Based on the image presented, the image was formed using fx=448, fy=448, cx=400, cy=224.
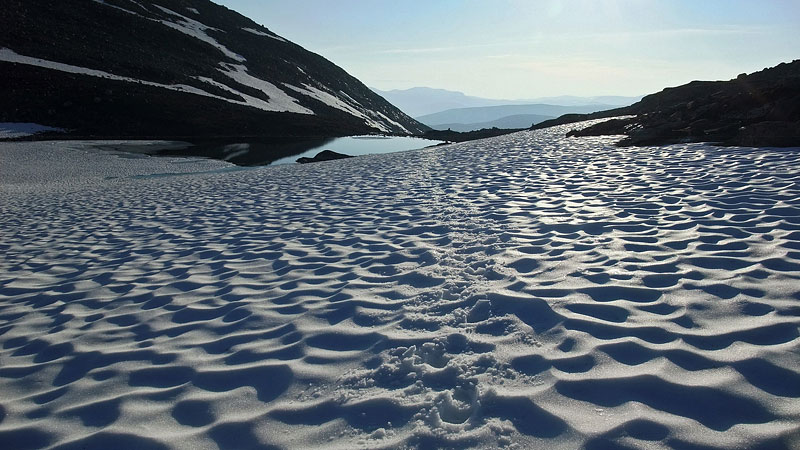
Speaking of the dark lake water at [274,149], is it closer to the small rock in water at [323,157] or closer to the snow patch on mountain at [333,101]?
the small rock in water at [323,157]

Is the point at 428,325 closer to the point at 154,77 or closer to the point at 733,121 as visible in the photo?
the point at 733,121

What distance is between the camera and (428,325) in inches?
184

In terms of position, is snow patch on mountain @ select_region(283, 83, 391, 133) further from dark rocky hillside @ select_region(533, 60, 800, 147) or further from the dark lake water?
dark rocky hillside @ select_region(533, 60, 800, 147)

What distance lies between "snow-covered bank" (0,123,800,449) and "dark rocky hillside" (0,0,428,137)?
38281 mm

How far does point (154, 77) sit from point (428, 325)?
208ft

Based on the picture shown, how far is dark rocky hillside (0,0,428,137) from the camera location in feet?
138

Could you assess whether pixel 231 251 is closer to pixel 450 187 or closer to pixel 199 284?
pixel 199 284

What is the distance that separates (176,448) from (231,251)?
17.0 ft

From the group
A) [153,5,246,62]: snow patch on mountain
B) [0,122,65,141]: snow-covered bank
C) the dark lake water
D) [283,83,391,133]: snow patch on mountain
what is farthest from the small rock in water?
[153,5,246,62]: snow patch on mountain

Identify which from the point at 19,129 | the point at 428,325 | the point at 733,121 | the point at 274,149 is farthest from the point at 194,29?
the point at 428,325

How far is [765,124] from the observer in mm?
14172

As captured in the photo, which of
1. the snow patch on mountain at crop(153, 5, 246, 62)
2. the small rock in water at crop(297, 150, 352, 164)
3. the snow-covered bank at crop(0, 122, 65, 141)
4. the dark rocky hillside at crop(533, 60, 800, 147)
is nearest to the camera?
the dark rocky hillside at crop(533, 60, 800, 147)

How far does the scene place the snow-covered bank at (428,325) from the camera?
3219 millimetres

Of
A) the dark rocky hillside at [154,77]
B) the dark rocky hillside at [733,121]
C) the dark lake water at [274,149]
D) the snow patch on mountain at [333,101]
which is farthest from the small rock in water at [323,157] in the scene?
the snow patch on mountain at [333,101]
